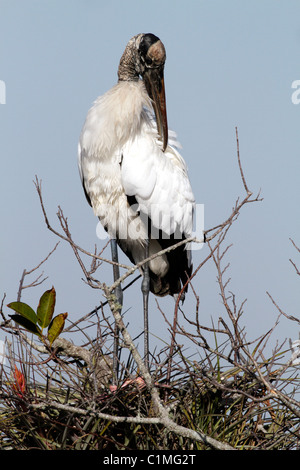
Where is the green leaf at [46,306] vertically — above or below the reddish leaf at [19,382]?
above

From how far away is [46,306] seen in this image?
3.84 meters

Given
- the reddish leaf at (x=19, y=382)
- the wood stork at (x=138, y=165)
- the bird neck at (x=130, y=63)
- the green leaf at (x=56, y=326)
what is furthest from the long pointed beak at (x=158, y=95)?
the reddish leaf at (x=19, y=382)

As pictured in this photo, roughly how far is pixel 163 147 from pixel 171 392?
1946 mm

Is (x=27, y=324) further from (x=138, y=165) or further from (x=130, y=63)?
(x=130, y=63)

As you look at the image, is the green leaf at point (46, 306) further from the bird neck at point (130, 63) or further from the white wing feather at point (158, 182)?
the bird neck at point (130, 63)

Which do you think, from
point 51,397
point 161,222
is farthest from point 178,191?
point 51,397

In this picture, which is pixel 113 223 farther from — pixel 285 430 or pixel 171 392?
pixel 285 430

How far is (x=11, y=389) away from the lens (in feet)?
13.1

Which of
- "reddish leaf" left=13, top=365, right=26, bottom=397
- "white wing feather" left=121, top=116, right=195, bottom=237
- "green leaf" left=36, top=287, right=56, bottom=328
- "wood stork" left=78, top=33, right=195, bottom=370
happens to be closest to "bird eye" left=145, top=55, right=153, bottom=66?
"wood stork" left=78, top=33, right=195, bottom=370

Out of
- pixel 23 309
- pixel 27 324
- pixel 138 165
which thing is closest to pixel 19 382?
pixel 27 324

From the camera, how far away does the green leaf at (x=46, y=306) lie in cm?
381

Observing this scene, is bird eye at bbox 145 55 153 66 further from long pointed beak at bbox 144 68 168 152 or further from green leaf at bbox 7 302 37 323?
green leaf at bbox 7 302 37 323

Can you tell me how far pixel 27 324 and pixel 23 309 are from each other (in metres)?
0.13

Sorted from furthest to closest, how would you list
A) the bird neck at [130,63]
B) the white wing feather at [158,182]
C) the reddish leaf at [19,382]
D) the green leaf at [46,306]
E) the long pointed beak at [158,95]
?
1. the bird neck at [130,63]
2. the long pointed beak at [158,95]
3. the white wing feather at [158,182]
4. the reddish leaf at [19,382]
5. the green leaf at [46,306]
